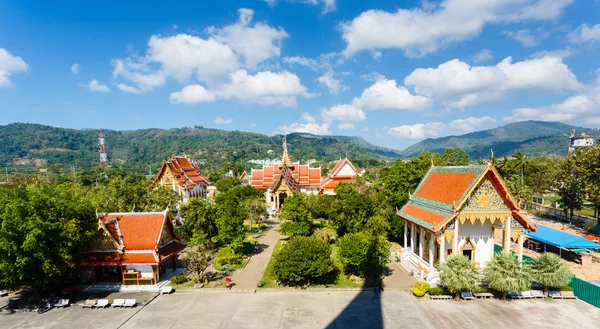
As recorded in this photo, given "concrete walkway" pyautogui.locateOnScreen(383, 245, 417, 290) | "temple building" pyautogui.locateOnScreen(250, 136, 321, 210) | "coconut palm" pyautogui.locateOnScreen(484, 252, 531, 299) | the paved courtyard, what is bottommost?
the paved courtyard

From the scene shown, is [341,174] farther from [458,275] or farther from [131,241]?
[131,241]

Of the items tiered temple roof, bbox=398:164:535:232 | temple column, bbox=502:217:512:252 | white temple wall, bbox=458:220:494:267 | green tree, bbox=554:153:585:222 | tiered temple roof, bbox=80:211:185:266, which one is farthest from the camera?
green tree, bbox=554:153:585:222

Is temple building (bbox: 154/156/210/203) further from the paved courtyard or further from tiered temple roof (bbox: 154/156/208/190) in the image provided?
the paved courtyard

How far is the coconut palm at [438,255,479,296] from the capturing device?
724 inches

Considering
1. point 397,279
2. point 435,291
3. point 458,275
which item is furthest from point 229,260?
point 458,275

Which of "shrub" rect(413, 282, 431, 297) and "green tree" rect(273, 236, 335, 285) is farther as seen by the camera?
"green tree" rect(273, 236, 335, 285)

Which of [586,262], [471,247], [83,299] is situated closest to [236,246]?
[83,299]

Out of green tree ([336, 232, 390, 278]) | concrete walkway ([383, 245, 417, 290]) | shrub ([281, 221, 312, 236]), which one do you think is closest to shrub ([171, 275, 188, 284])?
shrub ([281, 221, 312, 236])

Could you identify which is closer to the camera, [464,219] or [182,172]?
[464,219]

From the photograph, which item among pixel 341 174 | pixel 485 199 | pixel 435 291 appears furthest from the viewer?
pixel 341 174

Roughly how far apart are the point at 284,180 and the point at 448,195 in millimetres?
31262

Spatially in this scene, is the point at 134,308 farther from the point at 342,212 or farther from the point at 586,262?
the point at 586,262

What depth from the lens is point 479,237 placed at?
22688mm

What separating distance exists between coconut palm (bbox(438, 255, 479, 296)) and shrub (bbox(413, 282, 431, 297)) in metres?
1.17
